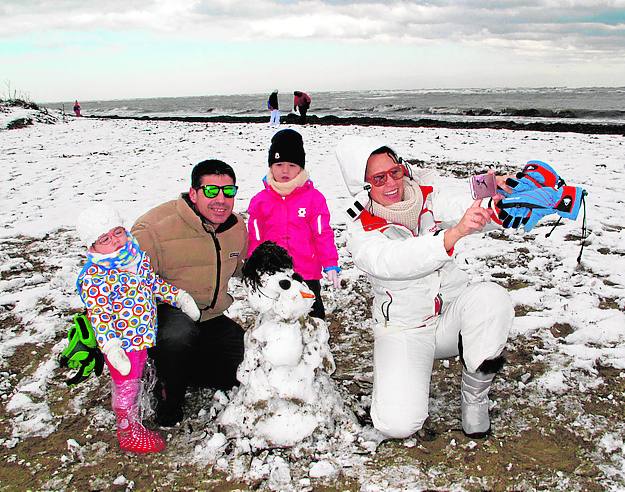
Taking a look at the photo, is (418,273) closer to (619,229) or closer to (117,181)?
(619,229)

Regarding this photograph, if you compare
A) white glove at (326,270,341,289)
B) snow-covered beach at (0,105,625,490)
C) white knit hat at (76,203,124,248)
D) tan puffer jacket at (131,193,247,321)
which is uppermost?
white knit hat at (76,203,124,248)

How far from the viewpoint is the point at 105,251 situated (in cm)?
280

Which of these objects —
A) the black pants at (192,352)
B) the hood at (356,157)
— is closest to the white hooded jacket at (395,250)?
the hood at (356,157)

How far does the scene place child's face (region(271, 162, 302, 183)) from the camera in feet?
12.5

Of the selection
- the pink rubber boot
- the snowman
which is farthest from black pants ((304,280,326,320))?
the pink rubber boot

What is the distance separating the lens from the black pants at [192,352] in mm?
2973

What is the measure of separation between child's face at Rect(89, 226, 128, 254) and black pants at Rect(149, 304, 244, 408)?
21.3 inches

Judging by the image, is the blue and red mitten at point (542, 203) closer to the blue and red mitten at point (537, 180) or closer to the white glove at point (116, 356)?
the blue and red mitten at point (537, 180)

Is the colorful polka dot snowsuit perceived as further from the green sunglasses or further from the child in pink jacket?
the child in pink jacket

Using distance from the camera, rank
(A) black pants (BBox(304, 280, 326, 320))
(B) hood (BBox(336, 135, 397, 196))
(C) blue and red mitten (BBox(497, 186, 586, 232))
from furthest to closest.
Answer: (A) black pants (BBox(304, 280, 326, 320)), (B) hood (BBox(336, 135, 397, 196)), (C) blue and red mitten (BBox(497, 186, 586, 232))

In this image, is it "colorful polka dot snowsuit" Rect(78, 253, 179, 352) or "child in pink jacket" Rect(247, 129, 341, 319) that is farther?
"child in pink jacket" Rect(247, 129, 341, 319)

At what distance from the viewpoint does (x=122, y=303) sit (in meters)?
2.82

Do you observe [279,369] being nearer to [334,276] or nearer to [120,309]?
[120,309]

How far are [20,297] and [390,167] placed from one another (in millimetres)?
3804
